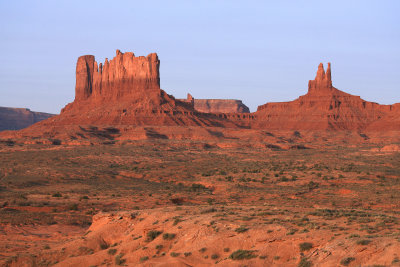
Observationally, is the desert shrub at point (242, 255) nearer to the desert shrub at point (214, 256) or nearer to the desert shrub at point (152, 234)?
the desert shrub at point (214, 256)

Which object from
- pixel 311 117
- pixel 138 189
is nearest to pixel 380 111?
pixel 311 117

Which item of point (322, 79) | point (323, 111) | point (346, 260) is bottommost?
point (346, 260)

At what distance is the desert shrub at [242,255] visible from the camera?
1489cm

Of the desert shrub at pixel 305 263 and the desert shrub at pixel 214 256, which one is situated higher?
the desert shrub at pixel 305 263

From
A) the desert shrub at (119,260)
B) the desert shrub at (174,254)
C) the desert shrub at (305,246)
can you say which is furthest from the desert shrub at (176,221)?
the desert shrub at (305,246)

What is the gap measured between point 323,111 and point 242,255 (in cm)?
14268

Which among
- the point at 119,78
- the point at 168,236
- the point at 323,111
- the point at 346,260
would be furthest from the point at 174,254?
the point at 323,111

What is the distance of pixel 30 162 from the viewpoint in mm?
66312

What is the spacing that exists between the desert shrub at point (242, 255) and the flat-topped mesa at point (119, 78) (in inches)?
4848

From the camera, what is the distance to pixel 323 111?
153m

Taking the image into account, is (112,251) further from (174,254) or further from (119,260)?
(174,254)

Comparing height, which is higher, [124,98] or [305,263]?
[124,98]

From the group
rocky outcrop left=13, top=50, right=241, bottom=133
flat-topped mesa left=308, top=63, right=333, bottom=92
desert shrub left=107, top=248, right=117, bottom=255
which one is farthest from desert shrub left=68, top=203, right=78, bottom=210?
flat-topped mesa left=308, top=63, right=333, bottom=92

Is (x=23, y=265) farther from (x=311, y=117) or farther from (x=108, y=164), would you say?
(x=311, y=117)
